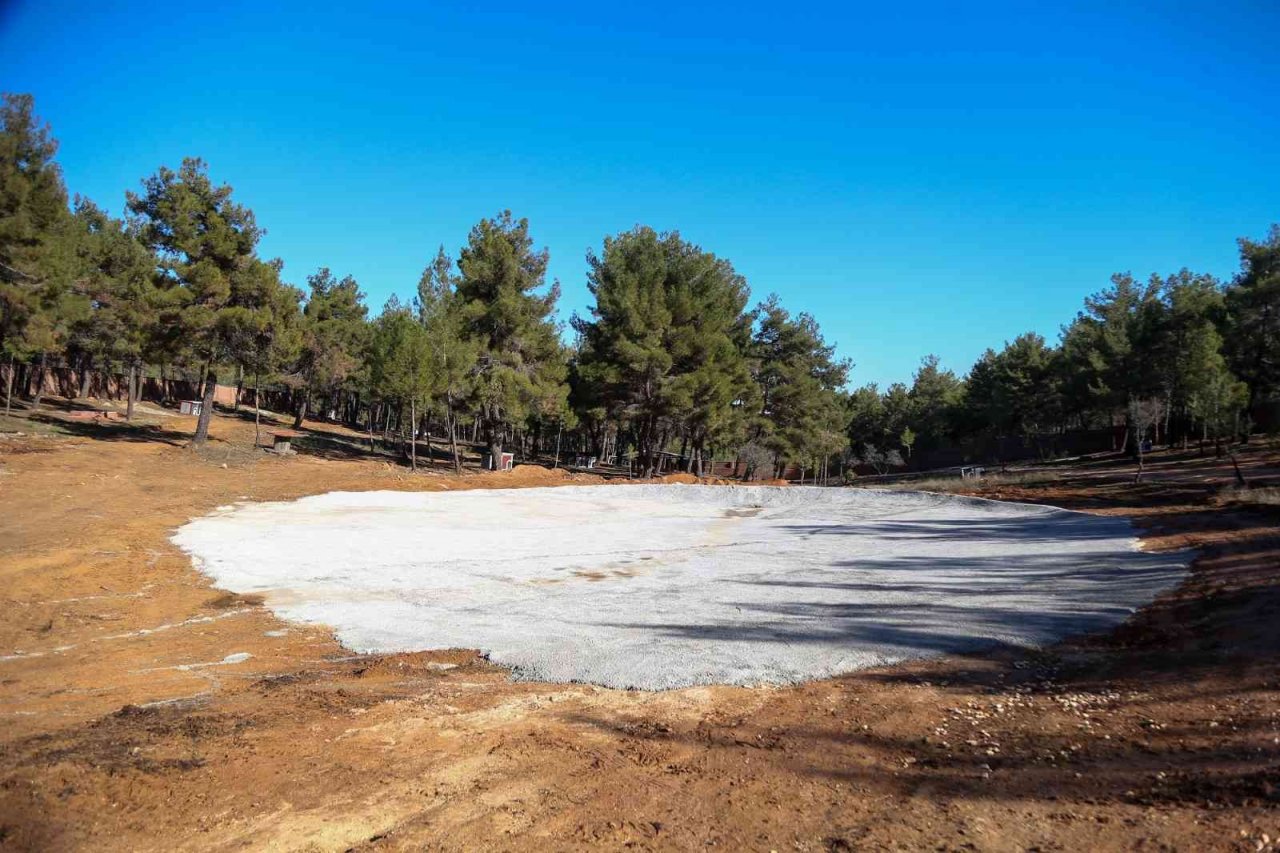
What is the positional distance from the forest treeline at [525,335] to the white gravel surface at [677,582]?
1251 centimetres

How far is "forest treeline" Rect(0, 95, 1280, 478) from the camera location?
92.2ft

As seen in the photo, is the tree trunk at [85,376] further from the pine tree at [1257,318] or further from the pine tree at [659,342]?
the pine tree at [1257,318]

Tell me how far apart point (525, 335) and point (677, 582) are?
25.9 metres

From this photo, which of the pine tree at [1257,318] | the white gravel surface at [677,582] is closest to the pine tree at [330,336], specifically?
the white gravel surface at [677,582]

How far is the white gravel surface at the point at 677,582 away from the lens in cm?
741

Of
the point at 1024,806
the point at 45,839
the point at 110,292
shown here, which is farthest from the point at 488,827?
the point at 110,292

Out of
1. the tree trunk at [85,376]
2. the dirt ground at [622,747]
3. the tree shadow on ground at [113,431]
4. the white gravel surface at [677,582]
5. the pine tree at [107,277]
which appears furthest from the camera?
the tree trunk at [85,376]

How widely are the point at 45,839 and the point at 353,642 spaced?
15.3 feet

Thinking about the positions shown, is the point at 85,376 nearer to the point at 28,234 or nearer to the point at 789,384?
the point at 28,234

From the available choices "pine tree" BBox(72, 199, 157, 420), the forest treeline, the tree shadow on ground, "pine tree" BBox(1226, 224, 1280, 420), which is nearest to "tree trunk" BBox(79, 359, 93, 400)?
the forest treeline

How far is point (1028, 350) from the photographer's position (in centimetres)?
5866

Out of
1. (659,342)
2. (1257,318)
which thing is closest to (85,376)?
(659,342)

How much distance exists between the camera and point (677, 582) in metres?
12.2

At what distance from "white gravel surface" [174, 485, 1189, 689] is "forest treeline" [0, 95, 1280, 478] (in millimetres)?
12507
